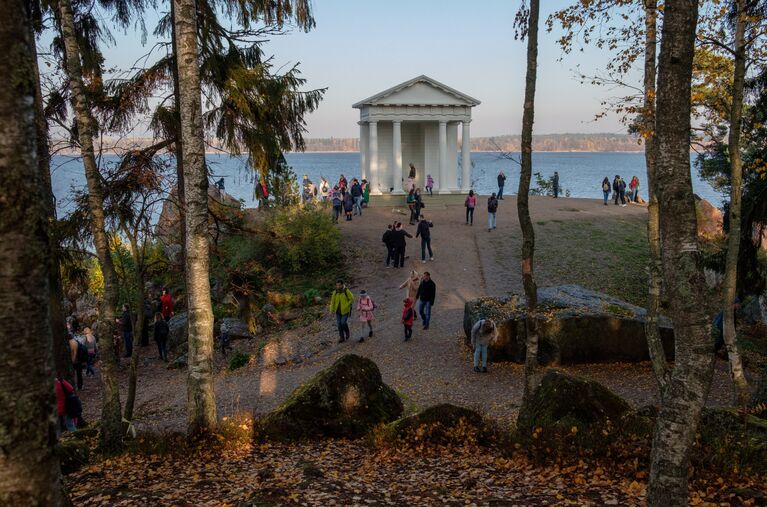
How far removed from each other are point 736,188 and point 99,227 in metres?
10.1

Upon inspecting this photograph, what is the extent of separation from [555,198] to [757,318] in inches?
753

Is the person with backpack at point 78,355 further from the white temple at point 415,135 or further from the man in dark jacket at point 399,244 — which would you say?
the white temple at point 415,135

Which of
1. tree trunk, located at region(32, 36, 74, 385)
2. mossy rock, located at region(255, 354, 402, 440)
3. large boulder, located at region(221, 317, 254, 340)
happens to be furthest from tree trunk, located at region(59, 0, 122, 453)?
large boulder, located at region(221, 317, 254, 340)

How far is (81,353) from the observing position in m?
16.6

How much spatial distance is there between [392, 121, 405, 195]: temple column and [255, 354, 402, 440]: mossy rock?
79.0 ft

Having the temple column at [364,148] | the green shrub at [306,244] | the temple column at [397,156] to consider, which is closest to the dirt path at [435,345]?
the green shrub at [306,244]

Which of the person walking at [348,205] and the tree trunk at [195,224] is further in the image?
the person walking at [348,205]

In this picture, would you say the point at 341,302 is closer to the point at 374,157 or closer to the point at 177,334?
the point at 177,334

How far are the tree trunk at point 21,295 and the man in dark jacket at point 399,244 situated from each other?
741 inches

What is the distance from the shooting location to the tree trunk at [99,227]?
Result: 903 centimetres

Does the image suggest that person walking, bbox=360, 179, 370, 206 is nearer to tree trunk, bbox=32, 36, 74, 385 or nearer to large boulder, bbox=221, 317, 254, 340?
large boulder, bbox=221, 317, 254, 340

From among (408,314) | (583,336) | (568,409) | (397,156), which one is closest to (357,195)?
(397,156)

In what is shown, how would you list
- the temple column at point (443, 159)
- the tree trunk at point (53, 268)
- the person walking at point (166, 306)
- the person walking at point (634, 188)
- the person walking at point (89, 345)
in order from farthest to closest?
the person walking at point (634, 188) < the temple column at point (443, 159) < the person walking at point (166, 306) < the person walking at point (89, 345) < the tree trunk at point (53, 268)

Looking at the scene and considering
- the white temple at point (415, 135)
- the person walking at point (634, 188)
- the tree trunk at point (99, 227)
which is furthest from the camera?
the person walking at point (634, 188)
